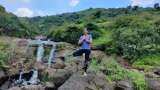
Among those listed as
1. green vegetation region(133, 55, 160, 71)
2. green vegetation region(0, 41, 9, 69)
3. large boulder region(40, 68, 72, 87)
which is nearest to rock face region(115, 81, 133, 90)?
large boulder region(40, 68, 72, 87)

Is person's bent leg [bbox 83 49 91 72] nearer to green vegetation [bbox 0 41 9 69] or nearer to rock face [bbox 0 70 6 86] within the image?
rock face [bbox 0 70 6 86]

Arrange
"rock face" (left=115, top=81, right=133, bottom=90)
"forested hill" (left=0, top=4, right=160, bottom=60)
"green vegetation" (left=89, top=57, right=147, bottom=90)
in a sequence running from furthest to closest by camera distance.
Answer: "forested hill" (left=0, top=4, right=160, bottom=60), "green vegetation" (left=89, top=57, right=147, bottom=90), "rock face" (left=115, top=81, right=133, bottom=90)

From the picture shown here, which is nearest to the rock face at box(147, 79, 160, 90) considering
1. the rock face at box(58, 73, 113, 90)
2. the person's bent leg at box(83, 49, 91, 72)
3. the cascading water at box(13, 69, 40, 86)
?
the rock face at box(58, 73, 113, 90)

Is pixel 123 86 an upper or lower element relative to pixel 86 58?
lower

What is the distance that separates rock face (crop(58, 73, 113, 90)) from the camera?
19188 millimetres

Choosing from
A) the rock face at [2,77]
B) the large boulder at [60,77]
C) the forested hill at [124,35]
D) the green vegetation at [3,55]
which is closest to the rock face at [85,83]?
the large boulder at [60,77]

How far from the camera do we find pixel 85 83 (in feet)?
63.9

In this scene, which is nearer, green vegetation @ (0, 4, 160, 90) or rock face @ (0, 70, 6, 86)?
green vegetation @ (0, 4, 160, 90)

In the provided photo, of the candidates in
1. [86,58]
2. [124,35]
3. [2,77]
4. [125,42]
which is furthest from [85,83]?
[124,35]

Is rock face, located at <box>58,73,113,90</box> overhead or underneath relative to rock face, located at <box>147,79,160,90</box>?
overhead

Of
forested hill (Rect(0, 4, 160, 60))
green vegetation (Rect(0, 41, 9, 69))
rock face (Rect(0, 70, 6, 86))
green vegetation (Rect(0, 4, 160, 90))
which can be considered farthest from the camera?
forested hill (Rect(0, 4, 160, 60))

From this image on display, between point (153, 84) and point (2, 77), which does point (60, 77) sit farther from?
point (2, 77)

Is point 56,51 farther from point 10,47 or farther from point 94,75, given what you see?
point 94,75

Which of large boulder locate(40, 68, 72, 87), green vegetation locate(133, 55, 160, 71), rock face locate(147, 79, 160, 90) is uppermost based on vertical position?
large boulder locate(40, 68, 72, 87)
